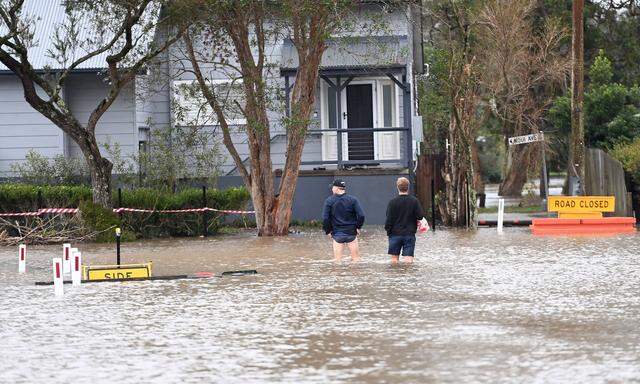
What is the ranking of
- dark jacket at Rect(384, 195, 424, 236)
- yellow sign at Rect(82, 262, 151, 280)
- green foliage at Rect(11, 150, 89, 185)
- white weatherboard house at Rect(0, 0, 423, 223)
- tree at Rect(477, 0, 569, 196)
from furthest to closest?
tree at Rect(477, 0, 569, 196) → white weatherboard house at Rect(0, 0, 423, 223) → green foliage at Rect(11, 150, 89, 185) → dark jacket at Rect(384, 195, 424, 236) → yellow sign at Rect(82, 262, 151, 280)

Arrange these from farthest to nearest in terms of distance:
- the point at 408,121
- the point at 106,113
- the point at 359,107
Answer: the point at 359,107, the point at 106,113, the point at 408,121

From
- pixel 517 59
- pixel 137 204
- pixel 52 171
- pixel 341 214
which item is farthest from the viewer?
pixel 517 59

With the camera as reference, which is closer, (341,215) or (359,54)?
(341,215)

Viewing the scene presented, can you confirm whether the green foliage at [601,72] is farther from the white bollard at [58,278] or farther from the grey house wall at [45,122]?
the white bollard at [58,278]

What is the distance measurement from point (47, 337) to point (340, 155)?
Result: 2215cm

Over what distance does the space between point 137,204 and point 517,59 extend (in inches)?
687

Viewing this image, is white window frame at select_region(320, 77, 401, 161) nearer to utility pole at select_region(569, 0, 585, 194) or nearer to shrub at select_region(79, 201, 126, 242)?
utility pole at select_region(569, 0, 585, 194)

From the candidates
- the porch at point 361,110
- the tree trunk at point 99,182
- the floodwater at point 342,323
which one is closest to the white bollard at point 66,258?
the floodwater at point 342,323

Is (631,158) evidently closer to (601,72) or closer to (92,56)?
(601,72)

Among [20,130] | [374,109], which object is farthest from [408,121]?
[20,130]

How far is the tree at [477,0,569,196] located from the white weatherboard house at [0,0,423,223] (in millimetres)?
Answer: 4769

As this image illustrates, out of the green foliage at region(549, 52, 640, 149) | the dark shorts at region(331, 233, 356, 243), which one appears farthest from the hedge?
the green foliage at region(549, 52, 640, 149)

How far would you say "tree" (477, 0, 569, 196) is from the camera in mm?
42062

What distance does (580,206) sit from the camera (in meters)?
30.7
